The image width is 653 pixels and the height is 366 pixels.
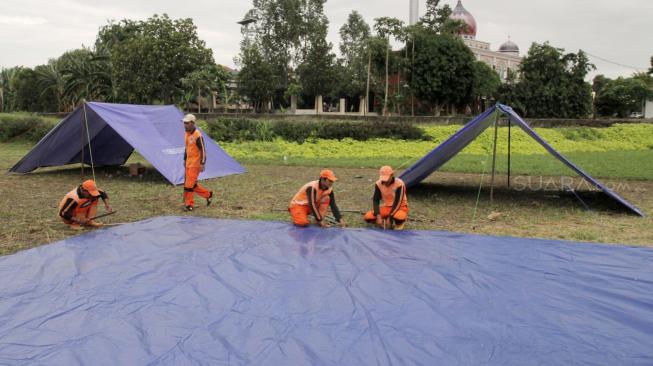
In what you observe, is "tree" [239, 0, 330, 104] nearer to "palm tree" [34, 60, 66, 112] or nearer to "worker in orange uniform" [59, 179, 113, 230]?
"palm tree" [34, 60, 66, 112]

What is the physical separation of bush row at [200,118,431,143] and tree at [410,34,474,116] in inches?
463

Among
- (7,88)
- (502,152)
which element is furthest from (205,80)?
(7,88)

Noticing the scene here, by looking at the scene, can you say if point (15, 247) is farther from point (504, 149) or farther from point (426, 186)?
point (504, 149)

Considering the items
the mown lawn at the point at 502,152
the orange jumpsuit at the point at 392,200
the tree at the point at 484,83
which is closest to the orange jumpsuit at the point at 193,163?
the orange jumpsuit at the point at 392,200

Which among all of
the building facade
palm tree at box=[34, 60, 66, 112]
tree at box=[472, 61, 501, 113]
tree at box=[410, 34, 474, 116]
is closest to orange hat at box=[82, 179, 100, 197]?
tree at box=[410, 34, 474, 116]

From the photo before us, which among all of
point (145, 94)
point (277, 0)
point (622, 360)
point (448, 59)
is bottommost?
point (622, 360)

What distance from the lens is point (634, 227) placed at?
20.9 ft

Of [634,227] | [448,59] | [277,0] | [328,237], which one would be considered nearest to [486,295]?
[328,237]

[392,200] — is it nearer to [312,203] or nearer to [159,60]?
[312,203]

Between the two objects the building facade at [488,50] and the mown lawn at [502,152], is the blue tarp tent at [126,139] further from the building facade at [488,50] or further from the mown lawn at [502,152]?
the building facade at [488,50]

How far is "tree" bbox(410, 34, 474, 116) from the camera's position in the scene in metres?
29.8

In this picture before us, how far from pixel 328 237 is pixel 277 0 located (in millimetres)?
33247

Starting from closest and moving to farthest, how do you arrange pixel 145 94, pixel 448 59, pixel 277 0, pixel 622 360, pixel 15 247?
1. pixel 622 360
2. pixel 15 247
3. pixel 145 94
4. pixel 448 59
5. pixel 277 0

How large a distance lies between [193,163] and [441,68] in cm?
2519
